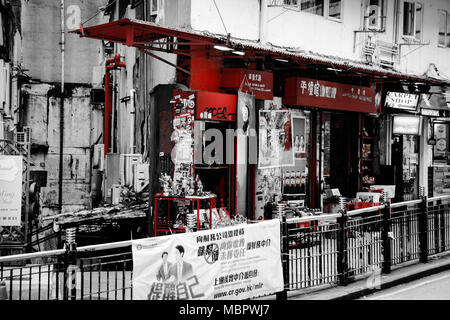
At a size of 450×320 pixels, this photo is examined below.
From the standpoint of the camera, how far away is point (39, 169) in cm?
1825

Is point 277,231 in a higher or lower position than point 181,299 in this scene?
higher

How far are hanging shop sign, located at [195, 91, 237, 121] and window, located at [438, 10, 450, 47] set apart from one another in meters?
11.7

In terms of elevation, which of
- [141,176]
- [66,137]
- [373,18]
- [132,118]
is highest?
[373,18]

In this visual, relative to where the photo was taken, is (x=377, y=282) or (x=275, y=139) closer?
(x=377, y=282)

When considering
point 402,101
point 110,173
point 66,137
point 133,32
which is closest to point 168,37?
point 133,32

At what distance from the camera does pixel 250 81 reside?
1338cm

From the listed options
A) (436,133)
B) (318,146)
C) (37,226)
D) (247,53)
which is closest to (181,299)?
(247,53)

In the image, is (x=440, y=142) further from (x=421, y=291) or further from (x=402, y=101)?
(x=421, y=291)

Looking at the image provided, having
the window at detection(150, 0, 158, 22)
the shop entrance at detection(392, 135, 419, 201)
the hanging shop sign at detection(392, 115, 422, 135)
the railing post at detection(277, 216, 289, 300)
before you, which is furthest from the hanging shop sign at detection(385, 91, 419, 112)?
the railing post at detection(277, 216, 289, 300)

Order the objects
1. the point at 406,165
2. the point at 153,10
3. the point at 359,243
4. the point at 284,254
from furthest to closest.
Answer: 1. the point at 406,165
2. the point at 153,10
3. the point at 359,243
4. the point at 284,254

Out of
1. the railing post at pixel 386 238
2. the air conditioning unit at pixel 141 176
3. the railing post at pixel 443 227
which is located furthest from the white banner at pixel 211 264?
the air conditioning unit at pixel 141 176

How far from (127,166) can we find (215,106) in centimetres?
407
